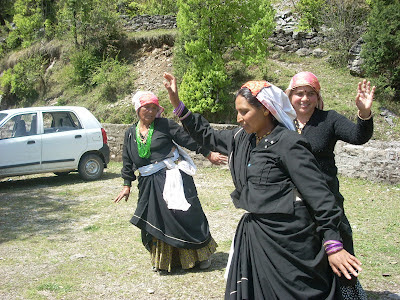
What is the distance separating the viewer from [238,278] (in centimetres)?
282

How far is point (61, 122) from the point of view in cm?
1065

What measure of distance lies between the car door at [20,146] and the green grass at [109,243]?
536 mm

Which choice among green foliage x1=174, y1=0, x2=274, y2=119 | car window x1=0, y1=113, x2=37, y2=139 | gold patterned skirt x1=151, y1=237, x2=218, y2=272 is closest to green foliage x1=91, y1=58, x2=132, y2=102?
green foliage x1=174, y1=0, x2=274, y2=119

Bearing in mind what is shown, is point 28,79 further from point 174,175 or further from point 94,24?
point 174,175

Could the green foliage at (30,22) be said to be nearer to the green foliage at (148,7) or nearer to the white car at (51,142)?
the green foliage at (148,7)

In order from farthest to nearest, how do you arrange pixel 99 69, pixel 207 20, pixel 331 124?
pixel 99 69, pixel 207 20, pixel 331 124

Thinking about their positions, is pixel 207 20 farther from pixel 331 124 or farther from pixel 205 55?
pixel 331 124

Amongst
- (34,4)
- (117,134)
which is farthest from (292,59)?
(34,4)

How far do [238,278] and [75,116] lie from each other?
Result: 879 cm

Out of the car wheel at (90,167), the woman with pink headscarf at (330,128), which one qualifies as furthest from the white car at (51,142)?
the woman with pink headscarf at (330,128)

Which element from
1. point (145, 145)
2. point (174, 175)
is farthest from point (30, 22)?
point (174, 175)

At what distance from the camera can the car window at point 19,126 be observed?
9.93m

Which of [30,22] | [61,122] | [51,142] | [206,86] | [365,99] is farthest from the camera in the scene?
[30,22]

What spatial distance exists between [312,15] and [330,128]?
53.4ft
